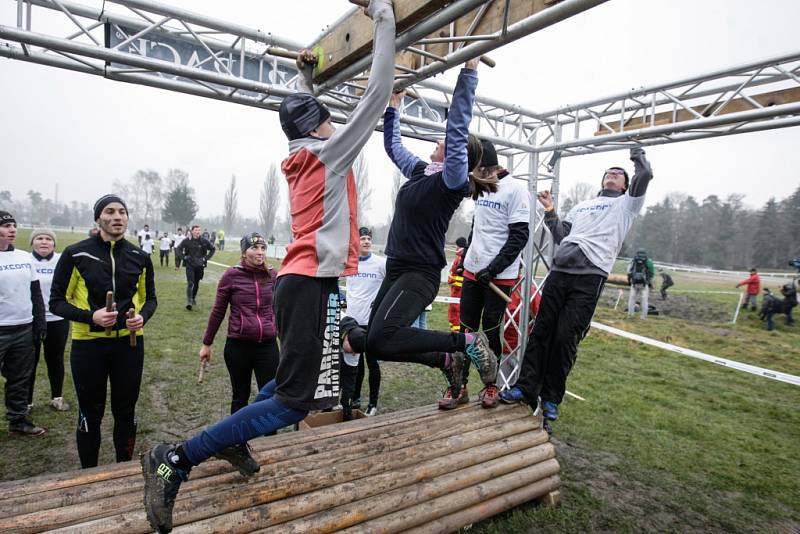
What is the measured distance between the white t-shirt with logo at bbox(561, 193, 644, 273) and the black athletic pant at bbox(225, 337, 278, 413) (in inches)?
121

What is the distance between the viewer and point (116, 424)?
3.40 metres

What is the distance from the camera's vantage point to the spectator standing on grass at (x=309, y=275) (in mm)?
2238

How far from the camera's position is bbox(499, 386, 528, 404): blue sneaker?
410 centimetres

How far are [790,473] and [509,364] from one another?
2.87m

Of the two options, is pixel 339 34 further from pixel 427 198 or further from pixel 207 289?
pixel 207 289

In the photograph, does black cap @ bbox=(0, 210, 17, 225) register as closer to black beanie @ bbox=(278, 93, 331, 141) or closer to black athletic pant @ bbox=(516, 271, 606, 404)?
black beanie @ bbox=(278, 93, 331, 141)

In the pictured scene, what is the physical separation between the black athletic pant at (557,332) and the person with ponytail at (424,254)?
897 mm

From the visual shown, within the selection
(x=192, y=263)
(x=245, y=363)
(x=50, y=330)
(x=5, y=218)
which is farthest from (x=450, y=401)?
(x=192, y=263)

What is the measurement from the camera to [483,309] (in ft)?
15.3

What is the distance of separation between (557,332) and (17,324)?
5.21m

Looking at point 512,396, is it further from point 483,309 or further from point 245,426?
point 245,426

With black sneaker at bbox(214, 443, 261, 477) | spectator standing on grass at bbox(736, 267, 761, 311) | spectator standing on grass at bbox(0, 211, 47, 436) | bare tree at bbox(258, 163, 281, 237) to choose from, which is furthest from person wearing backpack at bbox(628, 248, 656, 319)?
bare tree at bbox(258, 163, 281, 237)

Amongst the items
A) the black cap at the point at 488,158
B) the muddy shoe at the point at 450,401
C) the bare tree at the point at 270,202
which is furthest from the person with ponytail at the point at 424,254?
the bare tree at the point at 270,202

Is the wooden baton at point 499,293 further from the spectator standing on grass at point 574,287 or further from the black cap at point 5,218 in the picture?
the black cap at point 5,218
